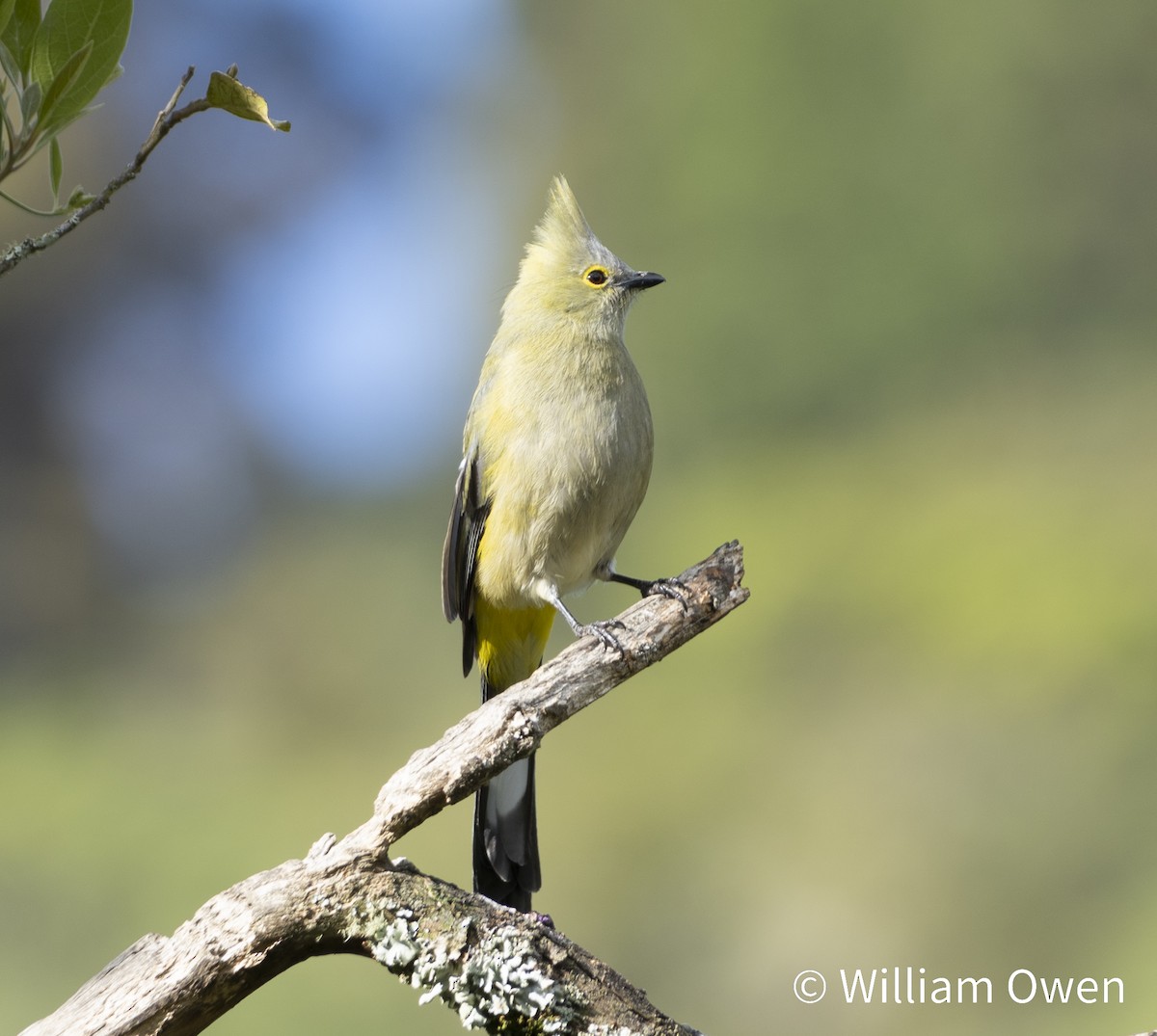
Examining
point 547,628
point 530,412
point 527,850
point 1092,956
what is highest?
point 530,412

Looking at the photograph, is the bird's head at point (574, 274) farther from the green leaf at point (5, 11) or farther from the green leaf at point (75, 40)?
the green leaf at point (5, 11)

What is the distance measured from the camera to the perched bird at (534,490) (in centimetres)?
419

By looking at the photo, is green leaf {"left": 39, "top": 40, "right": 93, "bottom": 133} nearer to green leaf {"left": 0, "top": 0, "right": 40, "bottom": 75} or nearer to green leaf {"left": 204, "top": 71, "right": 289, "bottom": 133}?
green leaf {"left": 0, "top": 0, "right": 40, "bottom": 75}

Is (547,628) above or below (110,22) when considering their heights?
above

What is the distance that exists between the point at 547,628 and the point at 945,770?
4.25 meters

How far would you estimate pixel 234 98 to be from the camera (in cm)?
193

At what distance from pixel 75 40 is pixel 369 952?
69.4 inches

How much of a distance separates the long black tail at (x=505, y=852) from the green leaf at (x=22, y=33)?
2.84 m

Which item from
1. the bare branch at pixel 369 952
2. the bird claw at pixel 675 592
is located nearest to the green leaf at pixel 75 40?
the bare branch at pixel 369 952

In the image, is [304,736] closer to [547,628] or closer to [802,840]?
[802,840]

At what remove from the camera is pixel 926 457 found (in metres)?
9.84

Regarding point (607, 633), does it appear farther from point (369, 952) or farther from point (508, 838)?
point (508, 838)

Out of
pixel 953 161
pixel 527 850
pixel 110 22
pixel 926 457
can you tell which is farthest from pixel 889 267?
pixel 110 22

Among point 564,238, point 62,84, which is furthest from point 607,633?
point 564,238
